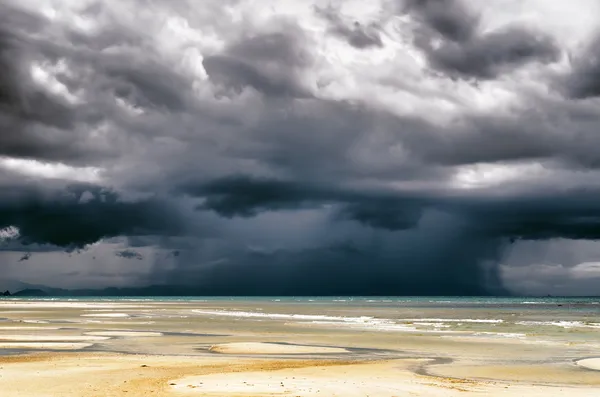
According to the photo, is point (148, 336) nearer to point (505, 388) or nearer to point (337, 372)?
point (337, 372)

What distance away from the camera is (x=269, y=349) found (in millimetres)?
38469

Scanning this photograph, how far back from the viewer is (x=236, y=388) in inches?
842

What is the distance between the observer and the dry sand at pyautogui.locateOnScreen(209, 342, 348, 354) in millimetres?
37000

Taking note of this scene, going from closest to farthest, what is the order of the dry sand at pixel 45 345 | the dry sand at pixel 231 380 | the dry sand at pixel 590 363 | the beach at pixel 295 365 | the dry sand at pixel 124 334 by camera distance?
1. the dry sand at pixel 231 380
2. the beach at pixel 295 365
3. the dry sand at pixel 590 363
4. the dry sand at pixel 45 345
5. the dry sand at pixel 124 334

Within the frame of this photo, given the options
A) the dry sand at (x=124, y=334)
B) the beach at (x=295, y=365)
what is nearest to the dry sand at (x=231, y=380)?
the beach at (x=295, y=365)

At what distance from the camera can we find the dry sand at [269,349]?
3700 cm

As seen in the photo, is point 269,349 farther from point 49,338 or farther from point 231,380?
point 49,338

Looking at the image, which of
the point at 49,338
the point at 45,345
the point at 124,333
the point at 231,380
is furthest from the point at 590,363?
the point at 124,333

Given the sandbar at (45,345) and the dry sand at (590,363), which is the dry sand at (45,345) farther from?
the dry sand at (590,363)

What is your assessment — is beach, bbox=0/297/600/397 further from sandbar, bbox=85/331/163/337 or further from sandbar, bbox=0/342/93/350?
sandbar, bbox=85/331/163/337

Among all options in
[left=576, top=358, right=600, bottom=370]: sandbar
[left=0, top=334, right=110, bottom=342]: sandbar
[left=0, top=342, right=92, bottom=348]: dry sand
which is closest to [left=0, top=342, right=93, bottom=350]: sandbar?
[left=0, top=342, right=92, bottom=348]: dry sand

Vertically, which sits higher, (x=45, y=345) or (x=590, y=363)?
(x=45, y=345)

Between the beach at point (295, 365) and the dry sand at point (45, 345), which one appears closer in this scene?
the beach at point (295, 365)

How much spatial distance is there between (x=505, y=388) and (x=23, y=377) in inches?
693
